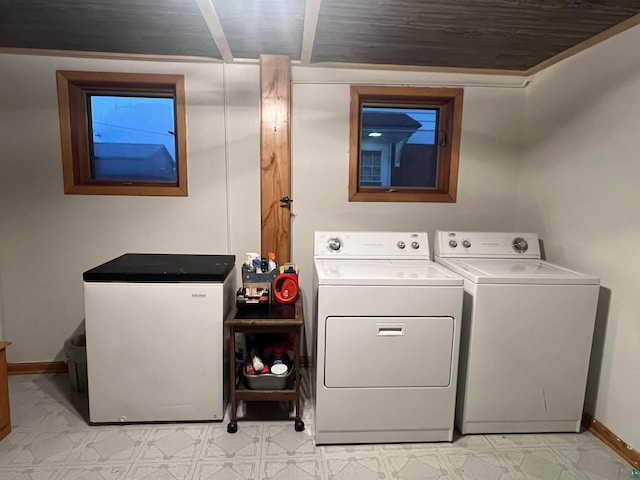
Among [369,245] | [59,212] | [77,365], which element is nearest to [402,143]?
[369,245]

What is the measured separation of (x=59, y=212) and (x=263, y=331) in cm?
158

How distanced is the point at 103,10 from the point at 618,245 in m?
2.64

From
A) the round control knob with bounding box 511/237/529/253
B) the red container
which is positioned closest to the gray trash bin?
the red container

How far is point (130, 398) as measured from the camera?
5.96 ft

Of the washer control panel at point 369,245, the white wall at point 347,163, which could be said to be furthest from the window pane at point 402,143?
the washer control panel at point 369,245

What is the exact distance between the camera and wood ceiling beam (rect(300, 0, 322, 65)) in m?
1.57

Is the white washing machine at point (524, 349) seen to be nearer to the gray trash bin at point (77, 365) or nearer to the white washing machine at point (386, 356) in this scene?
the white washing machine at point (386, 356)

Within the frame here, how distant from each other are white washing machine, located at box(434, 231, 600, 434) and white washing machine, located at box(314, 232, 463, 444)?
11 cm

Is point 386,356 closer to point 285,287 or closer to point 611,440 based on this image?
point 285,287

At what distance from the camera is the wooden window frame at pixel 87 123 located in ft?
7.20

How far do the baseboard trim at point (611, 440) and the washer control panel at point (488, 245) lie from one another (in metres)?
0.91

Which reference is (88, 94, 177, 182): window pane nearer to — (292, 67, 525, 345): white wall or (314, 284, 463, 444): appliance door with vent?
(292, 67, 525, 345): white wall

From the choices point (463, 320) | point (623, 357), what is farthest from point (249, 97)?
point (623, 357)

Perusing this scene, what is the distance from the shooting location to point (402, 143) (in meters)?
2.51
